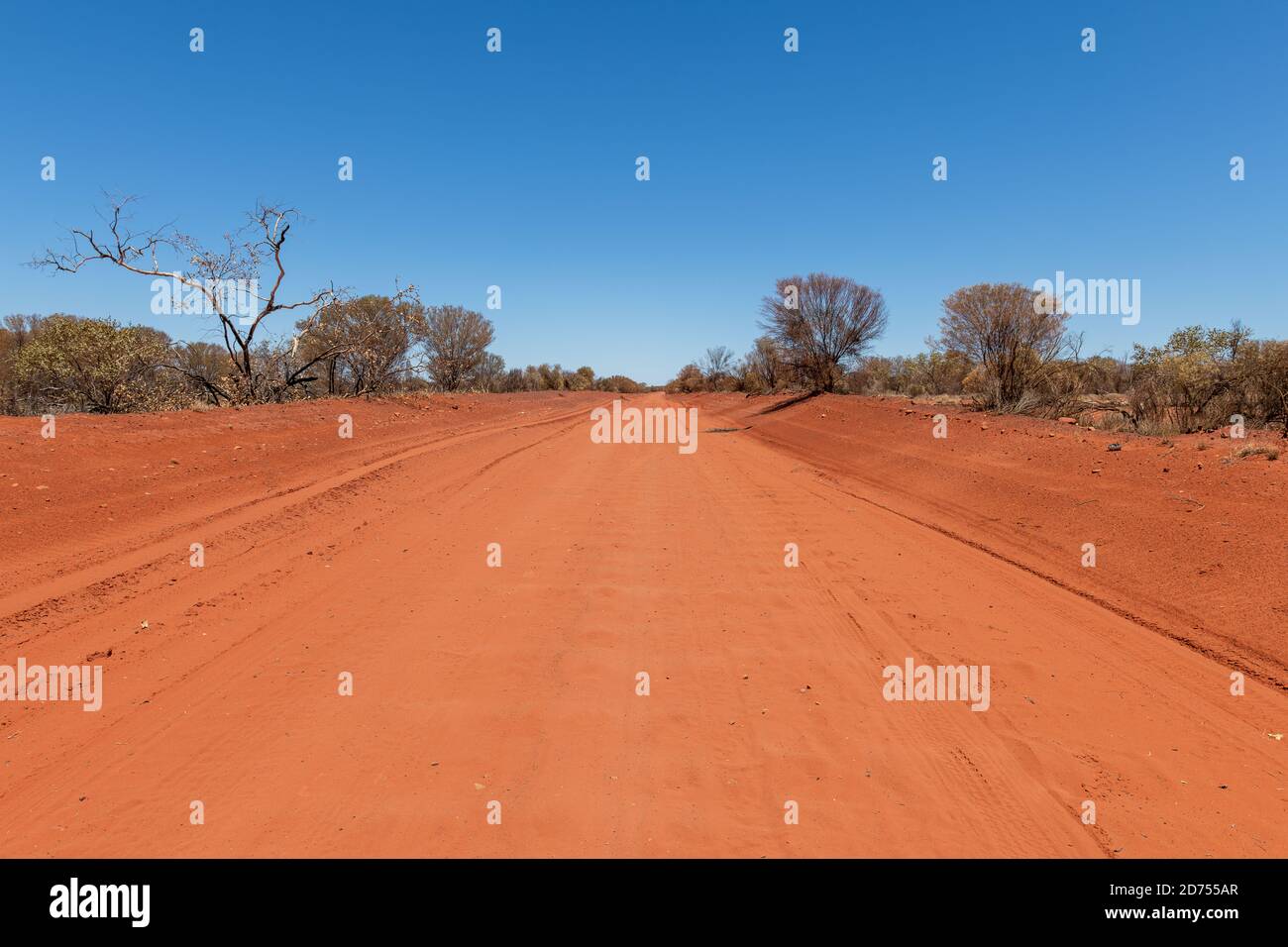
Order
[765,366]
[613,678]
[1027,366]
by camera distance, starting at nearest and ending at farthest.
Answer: [613,678] → [1027,366] → [765,366]

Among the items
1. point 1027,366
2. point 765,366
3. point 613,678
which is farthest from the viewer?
point 765,366

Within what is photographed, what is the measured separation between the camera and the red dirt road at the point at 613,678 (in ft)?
9.09

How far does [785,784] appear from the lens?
3.03m

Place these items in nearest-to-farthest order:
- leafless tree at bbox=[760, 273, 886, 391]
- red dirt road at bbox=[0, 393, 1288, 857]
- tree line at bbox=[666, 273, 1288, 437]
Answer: red dirt road at bbox=[0, 393, 1288, 857]
tree line at bbox=[666, 273, 1288, 437]
leafless tree at bbox=[760, 273, 886, 391]

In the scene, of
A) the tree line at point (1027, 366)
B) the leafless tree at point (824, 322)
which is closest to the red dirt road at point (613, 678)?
the tree line at point (1027, 366)

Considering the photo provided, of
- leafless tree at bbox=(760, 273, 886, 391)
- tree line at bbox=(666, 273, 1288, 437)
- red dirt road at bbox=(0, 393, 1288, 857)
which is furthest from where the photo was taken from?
leafless tree at bbox=(760, 273, 886, 391)

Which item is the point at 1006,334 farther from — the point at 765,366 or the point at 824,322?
the point at 765,366

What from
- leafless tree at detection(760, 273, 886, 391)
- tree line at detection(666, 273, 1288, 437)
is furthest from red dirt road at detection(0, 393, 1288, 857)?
leafless tree at detection(760, 273, 886, 391)

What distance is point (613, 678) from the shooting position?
4.04 metres

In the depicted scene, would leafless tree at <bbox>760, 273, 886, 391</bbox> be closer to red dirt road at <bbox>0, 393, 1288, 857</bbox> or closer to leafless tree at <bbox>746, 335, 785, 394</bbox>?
leafless tree at <bbox>746, 335, 785, 394</bbox>

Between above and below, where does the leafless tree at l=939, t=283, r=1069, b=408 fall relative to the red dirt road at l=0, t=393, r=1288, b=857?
above

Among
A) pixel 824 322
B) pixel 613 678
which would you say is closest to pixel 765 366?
pixel 824 322

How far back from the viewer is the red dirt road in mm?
2771
